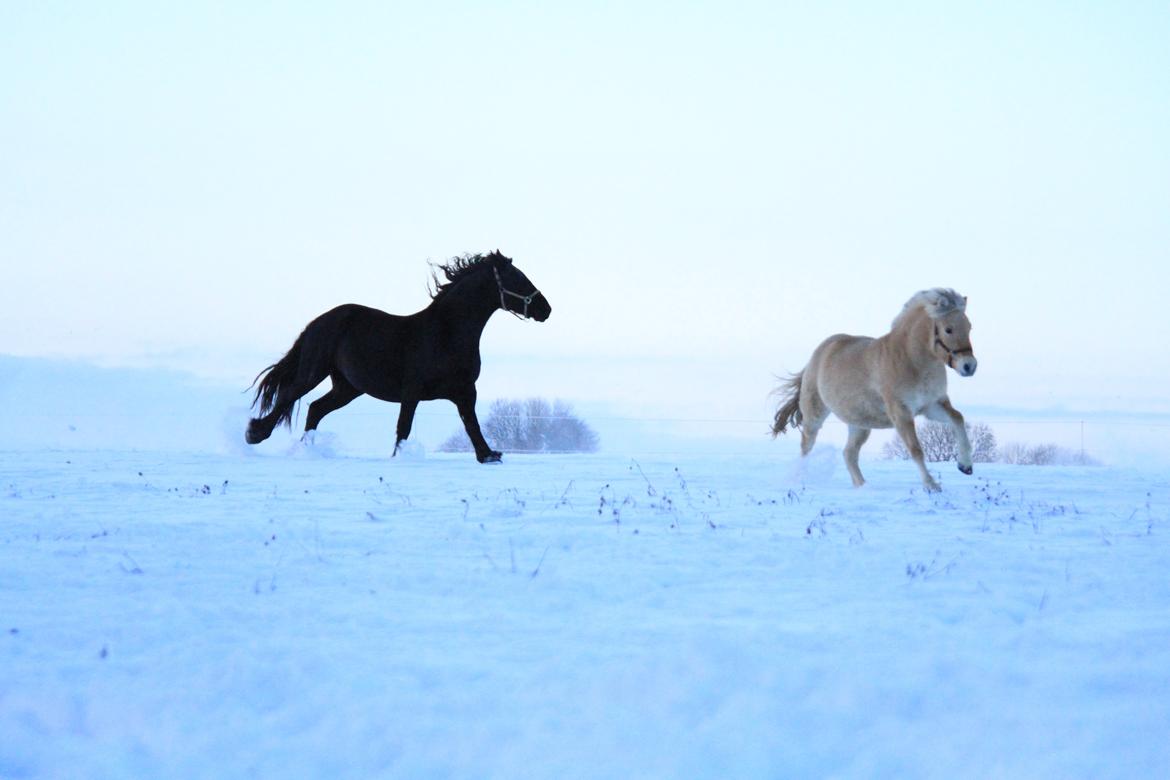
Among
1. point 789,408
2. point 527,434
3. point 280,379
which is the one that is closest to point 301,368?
point 280,379

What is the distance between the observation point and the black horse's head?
1309 cm

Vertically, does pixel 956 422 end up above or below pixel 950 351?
below

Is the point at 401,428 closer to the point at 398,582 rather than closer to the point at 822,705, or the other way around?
the point at 398,582

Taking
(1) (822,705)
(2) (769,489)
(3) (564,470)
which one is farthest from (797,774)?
(3) (564,470)

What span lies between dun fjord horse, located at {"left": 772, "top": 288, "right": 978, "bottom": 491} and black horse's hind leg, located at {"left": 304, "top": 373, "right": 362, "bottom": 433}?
632 centimetres

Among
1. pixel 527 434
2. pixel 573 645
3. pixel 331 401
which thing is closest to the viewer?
pixel 573 645

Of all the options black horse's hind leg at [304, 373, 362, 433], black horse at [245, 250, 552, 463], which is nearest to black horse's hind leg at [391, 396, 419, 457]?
black horse at [245, 250, 552, 463]

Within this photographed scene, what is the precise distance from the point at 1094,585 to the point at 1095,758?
2.05 metres

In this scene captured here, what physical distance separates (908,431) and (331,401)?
777 centimetres

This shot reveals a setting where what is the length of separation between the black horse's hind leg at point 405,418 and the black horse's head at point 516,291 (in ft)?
5.36

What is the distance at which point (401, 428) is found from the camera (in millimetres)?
13250

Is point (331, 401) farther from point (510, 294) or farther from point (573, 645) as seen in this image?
point (573, 645)

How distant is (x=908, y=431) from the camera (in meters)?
9.41

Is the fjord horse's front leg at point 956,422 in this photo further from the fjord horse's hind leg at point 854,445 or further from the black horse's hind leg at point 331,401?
the black horse's hind leg at point 331,401
